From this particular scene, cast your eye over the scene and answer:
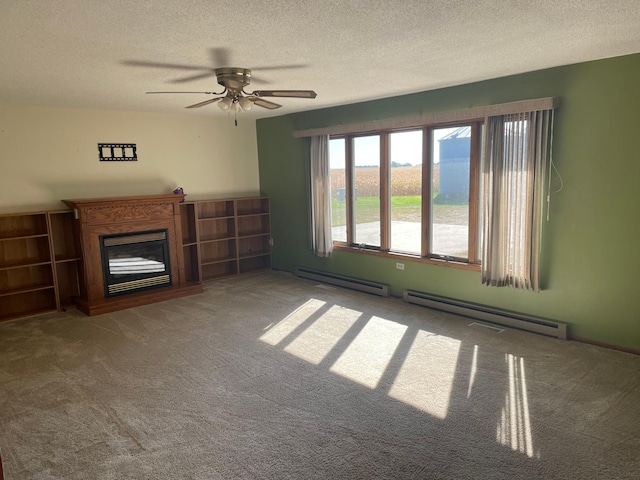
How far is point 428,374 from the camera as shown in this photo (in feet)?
11.8

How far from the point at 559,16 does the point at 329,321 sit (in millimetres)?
3405

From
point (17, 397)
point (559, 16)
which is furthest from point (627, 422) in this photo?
point (17, 397)

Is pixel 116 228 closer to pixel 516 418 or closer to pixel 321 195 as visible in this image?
pixel 321 195

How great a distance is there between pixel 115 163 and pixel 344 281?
347 centimetres

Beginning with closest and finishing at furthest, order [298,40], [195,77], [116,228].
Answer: [298,40] → [195,77] → [116,228]

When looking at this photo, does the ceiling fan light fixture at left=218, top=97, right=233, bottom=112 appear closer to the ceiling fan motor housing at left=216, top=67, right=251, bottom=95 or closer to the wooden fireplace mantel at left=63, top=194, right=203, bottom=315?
the ceiling fan motor housing at left=216, top=67, right=251, bottom=95

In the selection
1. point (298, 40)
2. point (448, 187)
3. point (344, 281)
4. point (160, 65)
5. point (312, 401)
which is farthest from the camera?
point (344, 281)

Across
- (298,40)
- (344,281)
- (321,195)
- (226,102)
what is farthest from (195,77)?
(344,281)

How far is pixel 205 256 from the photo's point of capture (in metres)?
7.05

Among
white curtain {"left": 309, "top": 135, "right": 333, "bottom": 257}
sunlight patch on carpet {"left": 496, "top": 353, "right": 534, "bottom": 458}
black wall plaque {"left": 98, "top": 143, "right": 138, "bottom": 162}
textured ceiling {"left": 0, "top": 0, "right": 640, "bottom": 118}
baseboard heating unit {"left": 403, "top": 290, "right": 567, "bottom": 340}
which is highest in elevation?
textured ceiling {"left": 0, "top": 0, "right": 640, "bottom": 118}

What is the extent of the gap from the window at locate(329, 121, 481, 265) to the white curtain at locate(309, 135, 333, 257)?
153 mm

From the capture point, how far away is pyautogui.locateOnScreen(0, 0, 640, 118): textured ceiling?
2387mm

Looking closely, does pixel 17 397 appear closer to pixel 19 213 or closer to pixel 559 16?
pixel 19 213

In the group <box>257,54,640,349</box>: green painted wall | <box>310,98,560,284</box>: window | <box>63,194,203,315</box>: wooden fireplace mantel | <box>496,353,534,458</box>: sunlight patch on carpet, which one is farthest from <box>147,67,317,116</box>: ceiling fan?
<box>496,353,534,458</box>: sunlight patch on carpet
